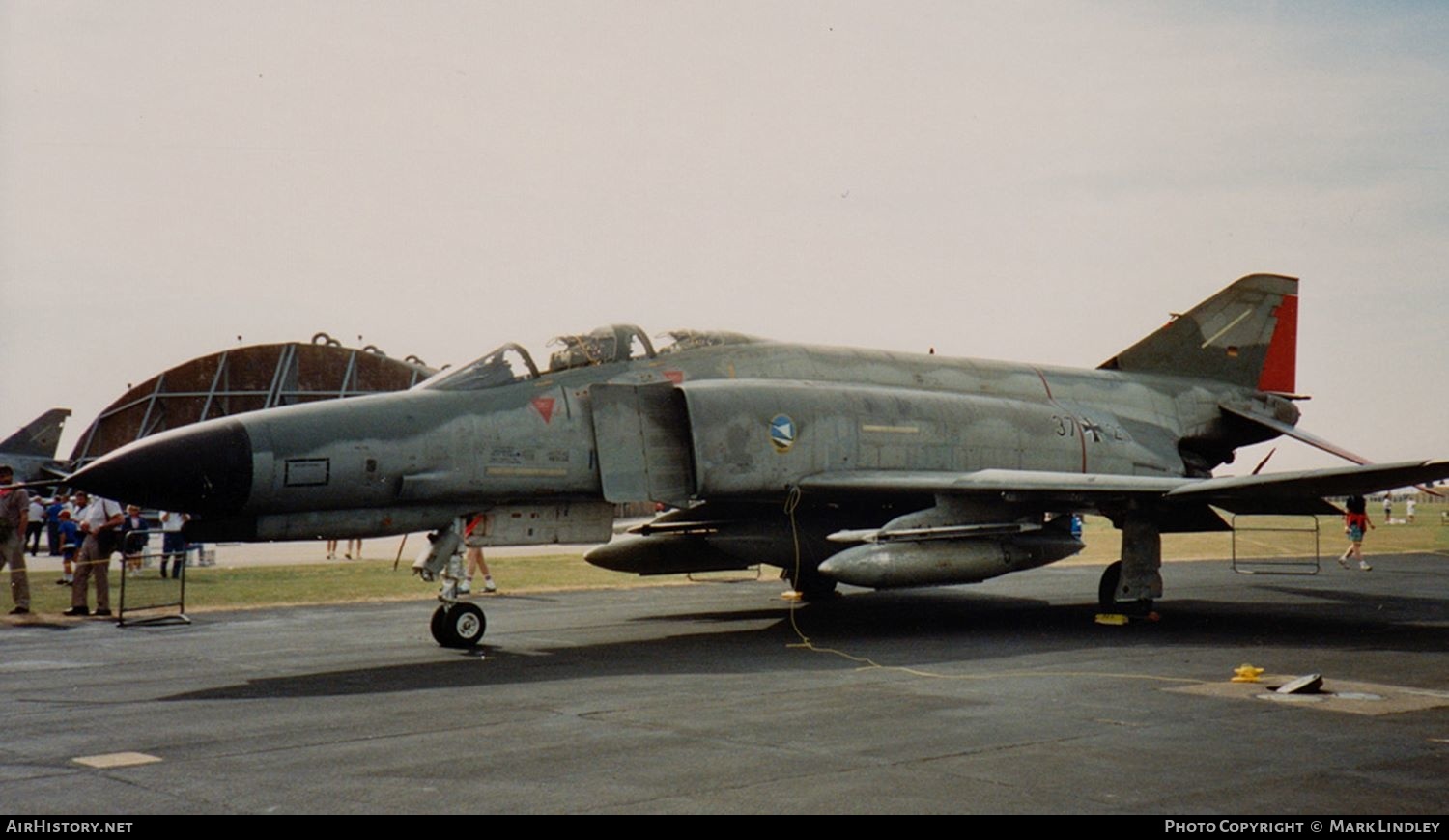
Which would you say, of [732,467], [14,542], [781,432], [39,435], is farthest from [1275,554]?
[39,435]

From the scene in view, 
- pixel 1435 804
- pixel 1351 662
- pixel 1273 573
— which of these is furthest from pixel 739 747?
pixel 1273 573

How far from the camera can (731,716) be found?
7402mm

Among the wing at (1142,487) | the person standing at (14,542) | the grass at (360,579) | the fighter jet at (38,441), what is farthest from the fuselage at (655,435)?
the fighter jet at (38,441)

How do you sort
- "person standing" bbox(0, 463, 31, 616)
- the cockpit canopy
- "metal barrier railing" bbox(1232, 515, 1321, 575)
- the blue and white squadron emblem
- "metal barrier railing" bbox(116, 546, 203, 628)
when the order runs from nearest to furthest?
1. the cockpit canopy
2. the blue and white squadron emblem
3. "metal barrier railing" bbox(116, 546, 203, 628)
4. "person standing" bbox(0, 463, 31, 616)
5. "metal barrier railing" bbox(1232, 515, 1321, 575)

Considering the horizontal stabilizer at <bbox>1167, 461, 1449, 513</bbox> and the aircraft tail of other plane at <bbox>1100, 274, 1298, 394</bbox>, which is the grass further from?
the horizontal stabilizer at <bbox>1167, 461, 1449, 513</bbox>

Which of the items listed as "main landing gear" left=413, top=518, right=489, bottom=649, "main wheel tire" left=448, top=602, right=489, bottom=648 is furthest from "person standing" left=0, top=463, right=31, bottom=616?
"main wheel tire" left=448, top=602, right=489, bottom=648

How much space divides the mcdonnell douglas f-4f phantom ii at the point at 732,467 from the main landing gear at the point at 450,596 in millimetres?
23

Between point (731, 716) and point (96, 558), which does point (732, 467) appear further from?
point (96, 558)

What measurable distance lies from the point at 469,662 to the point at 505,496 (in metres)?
1.75

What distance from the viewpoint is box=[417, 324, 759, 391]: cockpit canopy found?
37.8 ft

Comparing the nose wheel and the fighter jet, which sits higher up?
the fighter jet

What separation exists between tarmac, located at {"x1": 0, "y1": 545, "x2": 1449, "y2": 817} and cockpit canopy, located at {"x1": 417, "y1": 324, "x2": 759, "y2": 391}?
258 centimetres

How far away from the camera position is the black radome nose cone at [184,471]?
9117 millimetres

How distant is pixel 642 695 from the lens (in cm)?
830
